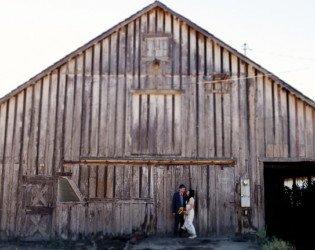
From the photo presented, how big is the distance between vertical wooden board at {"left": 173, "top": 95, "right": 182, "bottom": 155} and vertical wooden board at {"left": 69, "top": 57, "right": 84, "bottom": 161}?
134 inches

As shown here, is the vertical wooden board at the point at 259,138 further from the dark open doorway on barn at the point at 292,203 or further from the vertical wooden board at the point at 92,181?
the vertical wooden board at the point at 92,181

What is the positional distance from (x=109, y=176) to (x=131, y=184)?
0.83 metres

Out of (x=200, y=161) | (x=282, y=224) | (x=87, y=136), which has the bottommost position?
(x=282, y=224)

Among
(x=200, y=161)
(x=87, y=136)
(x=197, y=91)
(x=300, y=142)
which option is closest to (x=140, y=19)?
(x=197, y=91)

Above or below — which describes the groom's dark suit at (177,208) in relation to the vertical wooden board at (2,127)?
below

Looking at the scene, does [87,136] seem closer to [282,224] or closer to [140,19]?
[140,19]

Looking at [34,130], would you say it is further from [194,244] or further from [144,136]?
[194,244]

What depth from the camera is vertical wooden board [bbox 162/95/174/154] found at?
1254 centimetres

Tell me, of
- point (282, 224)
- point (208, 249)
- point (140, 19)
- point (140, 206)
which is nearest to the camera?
point (208, 249)

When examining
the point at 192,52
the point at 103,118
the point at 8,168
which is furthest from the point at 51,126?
the point at 192,52

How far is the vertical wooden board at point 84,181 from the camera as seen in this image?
1232 centimetres

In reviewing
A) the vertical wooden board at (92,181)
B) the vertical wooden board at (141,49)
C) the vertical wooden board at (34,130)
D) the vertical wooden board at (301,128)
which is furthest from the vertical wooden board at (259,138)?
the vertical wooden board at (34,130)

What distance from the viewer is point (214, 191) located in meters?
12.3

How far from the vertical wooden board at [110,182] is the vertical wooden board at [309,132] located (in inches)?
272
